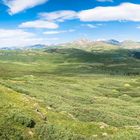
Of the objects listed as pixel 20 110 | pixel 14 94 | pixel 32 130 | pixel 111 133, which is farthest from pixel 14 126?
pixel 14 94

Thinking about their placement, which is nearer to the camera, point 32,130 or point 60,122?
point 32,130

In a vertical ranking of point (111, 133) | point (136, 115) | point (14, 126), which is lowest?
point (136, 115)

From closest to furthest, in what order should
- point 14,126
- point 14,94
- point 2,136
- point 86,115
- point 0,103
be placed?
point 2,136, point 14,126, point 0,103, point 14,94, point 86,115

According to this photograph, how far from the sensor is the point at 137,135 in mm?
50781

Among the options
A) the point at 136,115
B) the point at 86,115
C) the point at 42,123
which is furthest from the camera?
the point at 136,115

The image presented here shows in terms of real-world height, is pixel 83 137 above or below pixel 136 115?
above

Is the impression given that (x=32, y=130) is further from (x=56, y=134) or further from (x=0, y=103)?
(x=0, y=103)

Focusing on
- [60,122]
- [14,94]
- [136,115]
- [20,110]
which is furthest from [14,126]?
[136,115]

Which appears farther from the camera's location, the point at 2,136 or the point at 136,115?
the point at 136,115

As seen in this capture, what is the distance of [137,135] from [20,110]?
20.4 m

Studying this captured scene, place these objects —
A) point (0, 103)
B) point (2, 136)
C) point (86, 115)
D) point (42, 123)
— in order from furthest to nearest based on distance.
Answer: point (86, 115), point (0, 103), point (42, 123), point (2, 136)

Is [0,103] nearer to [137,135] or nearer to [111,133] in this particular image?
[111,133]

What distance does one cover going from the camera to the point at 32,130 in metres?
48.1

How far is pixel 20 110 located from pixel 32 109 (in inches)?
192
